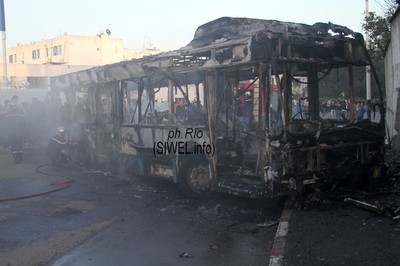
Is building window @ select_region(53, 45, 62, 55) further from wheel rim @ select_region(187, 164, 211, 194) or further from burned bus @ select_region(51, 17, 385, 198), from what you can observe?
wheel rim @ select_region(187, 164, 211, 194)

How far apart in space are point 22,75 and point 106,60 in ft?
61.6

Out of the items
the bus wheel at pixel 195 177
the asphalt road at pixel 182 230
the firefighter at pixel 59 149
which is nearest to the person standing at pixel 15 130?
the firefighter at pixel 59 149

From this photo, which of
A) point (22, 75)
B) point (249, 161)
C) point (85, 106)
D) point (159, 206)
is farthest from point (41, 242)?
point (22, 75)

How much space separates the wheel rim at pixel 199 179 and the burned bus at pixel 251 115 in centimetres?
2

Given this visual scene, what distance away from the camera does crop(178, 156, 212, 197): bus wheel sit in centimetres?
792

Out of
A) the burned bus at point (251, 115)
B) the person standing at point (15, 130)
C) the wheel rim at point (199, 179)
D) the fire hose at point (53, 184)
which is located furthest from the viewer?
the person standing at point (15, 130)

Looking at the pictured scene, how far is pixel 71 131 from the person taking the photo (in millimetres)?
13000

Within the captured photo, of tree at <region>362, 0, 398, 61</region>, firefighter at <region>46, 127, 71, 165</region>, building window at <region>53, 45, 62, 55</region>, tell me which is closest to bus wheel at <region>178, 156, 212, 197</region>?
firefighter at <region>46, 127, 71, 165</region>

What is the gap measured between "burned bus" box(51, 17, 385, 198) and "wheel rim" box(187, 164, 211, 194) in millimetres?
19

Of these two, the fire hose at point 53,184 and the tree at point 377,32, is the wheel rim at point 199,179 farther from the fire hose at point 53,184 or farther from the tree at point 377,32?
the tree at point 377,32

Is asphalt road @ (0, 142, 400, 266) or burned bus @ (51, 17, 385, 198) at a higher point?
burned bus @ (51, 17, 385, 198)

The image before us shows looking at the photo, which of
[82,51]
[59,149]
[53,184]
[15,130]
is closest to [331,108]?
[53,184]

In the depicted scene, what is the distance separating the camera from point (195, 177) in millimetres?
8055

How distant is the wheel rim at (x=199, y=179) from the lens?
7.91 m
